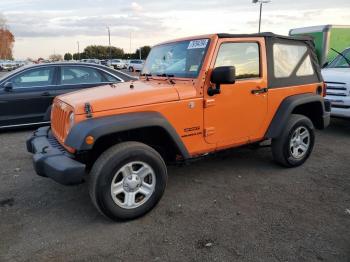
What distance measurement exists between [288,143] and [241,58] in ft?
4.61

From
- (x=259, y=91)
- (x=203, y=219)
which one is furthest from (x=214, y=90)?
(x=203, y=219)

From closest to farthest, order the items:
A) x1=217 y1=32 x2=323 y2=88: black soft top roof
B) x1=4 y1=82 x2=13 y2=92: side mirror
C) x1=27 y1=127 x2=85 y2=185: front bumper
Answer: x1=27 y1=127 x2=85 y2=185: front bumper, x1=217 y1=32 x2=323 y2=88: black soft top roof, x1=4 y1=82 x2=13 y2=92: side mirror

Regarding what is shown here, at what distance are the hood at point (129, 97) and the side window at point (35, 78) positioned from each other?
12.2ft

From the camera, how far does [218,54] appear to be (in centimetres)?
413

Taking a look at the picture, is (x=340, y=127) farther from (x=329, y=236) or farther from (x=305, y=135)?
(x=329, y=236)

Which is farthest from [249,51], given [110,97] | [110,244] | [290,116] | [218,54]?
[110,244]

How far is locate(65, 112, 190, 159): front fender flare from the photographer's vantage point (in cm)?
330

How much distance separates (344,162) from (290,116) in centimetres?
129

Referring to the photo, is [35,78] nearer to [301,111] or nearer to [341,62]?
[301,111]

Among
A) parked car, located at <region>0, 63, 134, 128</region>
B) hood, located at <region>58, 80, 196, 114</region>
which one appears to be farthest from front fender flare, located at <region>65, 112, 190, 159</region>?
parked car, located at <region>0, 63, 134, 128</region>

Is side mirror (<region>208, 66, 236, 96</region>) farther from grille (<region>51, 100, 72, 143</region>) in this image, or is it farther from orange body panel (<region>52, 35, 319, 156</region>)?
grille (<region>51, 100, 72, 143</region>)

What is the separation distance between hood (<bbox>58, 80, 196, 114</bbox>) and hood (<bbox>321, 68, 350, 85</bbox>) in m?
4.40

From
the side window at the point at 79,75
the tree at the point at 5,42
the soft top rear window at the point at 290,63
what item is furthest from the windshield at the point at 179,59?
the tree at the point at 5,42

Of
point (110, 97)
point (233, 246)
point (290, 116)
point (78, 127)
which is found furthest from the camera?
point (290, 116)
